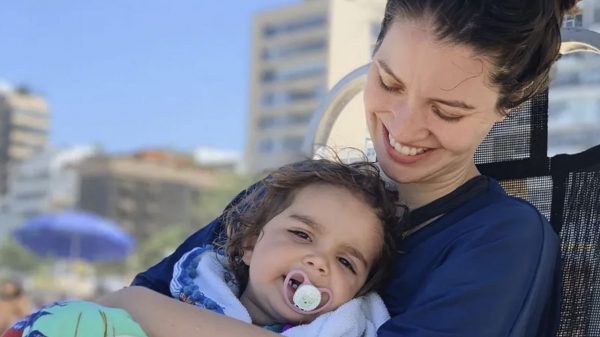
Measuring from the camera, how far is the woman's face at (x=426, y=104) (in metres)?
1.43

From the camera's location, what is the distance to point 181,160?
2778 inches

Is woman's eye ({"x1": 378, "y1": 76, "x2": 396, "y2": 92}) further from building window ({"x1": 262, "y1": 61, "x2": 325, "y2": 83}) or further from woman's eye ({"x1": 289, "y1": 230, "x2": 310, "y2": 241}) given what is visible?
building window ({"x1": 262, "y1": 61, "x2": 325, "y2": 83})

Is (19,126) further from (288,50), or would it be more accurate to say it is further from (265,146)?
(288,50)

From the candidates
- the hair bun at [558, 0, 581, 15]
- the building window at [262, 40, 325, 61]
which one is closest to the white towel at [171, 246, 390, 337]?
the hair bun at [558, 0, 581, 15]

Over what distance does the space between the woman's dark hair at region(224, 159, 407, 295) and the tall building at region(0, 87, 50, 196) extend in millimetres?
64427

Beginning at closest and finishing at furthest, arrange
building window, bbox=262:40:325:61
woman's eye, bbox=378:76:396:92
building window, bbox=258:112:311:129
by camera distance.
Answer: 1. woman's eye, bbox=378:76:396:92
2. building window, bbox=258:112:311:129
3. building window, bbox=262:40:325:61

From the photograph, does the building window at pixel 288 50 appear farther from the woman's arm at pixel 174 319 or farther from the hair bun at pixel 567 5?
the woman's arm at pixel 174 319

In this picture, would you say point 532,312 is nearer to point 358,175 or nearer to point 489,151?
point 358,175

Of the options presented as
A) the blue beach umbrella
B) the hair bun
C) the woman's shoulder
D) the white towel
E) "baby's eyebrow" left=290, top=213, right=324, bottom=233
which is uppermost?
the hair bun

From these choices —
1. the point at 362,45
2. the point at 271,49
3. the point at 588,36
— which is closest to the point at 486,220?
the point at 588,36

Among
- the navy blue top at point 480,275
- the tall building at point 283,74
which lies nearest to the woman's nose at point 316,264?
the navy blue top at point 480,275

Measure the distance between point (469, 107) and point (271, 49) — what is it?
202 feet

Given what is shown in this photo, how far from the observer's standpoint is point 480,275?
127 centimetres

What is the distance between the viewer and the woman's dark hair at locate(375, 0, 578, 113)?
1.42 meters
